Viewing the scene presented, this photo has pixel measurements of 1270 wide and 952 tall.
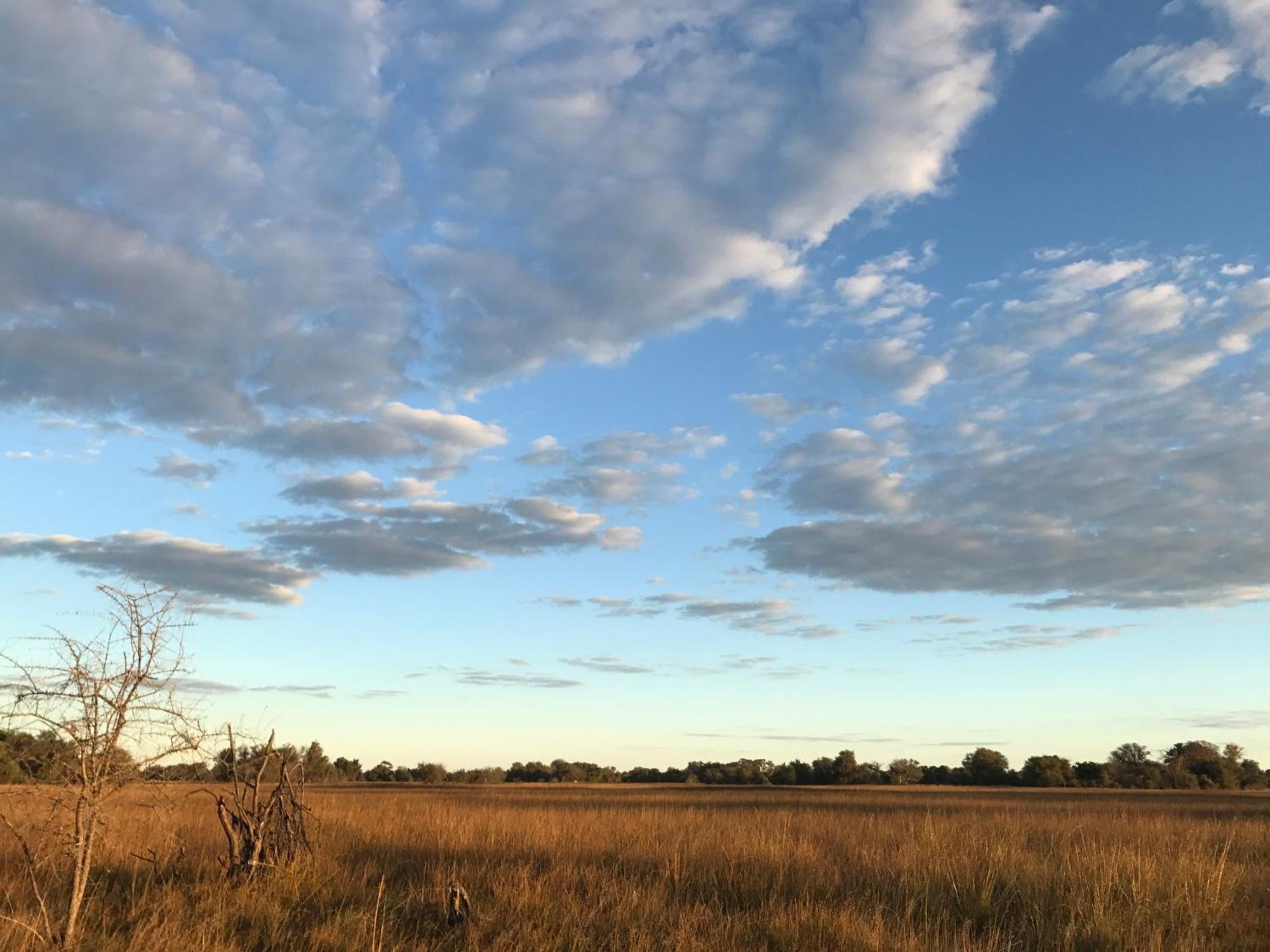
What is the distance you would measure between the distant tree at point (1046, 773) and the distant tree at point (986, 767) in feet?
6.95

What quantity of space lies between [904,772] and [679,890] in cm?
8323

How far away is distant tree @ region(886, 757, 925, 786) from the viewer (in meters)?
86.2

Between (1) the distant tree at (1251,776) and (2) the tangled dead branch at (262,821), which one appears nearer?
(2) the tangled dead branch at (262,821)

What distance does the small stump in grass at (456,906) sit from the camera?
930 cm

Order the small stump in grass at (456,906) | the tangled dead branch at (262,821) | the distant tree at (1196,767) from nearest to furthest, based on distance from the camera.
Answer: the small stump in grass at (456,906) → the tangled dead branch at (262,821) → the distant tree at (1196,767)

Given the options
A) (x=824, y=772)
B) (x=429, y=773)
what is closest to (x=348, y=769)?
(x=429, y=773)

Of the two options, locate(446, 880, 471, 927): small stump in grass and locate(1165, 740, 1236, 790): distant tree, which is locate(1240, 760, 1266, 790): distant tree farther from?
locate(446, 880, 471, 927): small stump in grass

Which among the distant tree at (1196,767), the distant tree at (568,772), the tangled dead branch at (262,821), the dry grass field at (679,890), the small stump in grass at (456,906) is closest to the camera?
the dry grass field at (679,890)

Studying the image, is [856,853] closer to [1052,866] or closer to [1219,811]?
[1052,866]

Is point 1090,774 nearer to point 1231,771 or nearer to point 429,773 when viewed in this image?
point 1231,771

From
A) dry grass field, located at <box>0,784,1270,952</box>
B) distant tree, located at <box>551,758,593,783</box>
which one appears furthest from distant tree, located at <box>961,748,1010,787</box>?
→ dry grass field, located at <box>0,784,1270,952</box>

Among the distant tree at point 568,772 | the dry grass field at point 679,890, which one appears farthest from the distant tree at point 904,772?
the dry grass field at point 679,890

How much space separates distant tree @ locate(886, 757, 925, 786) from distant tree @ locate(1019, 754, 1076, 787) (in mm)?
9891

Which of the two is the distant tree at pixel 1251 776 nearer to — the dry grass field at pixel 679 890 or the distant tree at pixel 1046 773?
the distant tree at pixel 1046 773
